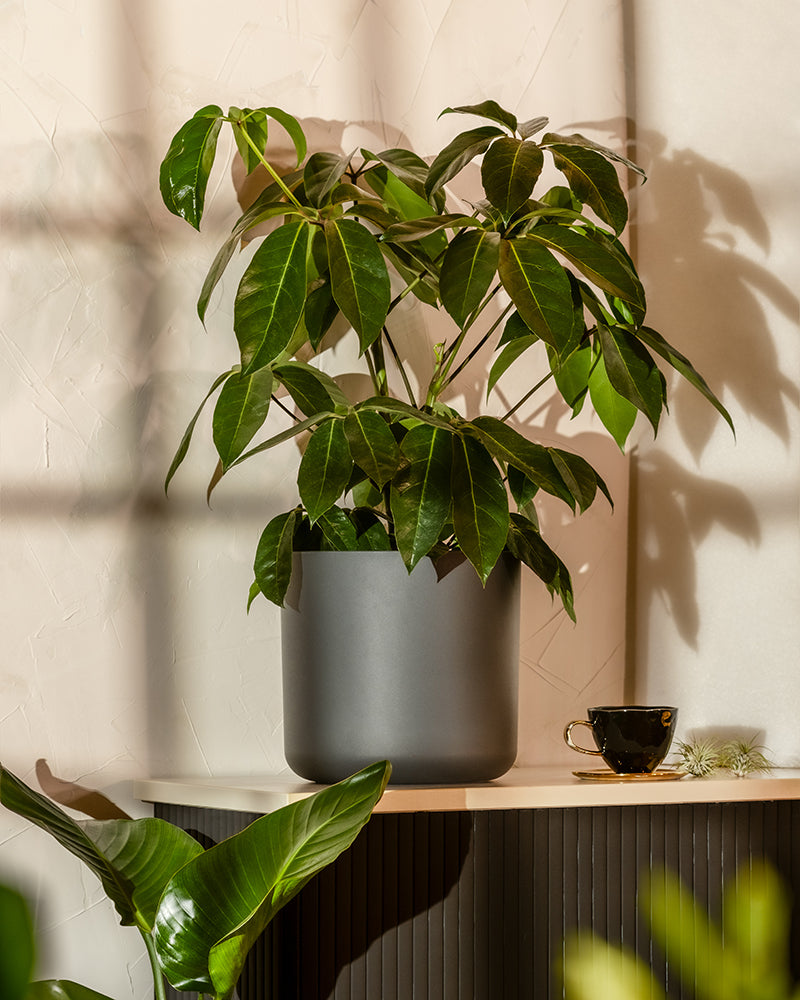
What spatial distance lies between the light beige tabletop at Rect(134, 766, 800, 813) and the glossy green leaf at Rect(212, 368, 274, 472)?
0.36 meters

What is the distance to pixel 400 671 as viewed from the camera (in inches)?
46.2

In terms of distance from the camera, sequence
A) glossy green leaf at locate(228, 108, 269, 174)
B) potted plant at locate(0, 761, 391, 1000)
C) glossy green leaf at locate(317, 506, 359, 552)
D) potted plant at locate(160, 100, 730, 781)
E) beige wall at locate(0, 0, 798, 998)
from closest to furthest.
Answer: potted plant at locate(0, 761, 391, 1000)
potted plant at locate(160, 100, 730, 781)
glossy green leaf at locate(317, 506, 359, 552)
glossy green leaf at locate(228, 108, 269, 174)
beige wall at locate(0, 0, 798, 998)

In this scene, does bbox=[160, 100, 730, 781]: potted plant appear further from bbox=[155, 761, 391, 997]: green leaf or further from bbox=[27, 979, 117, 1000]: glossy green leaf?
bbox=[27, 979, 117, 1000]: glossy green leaf

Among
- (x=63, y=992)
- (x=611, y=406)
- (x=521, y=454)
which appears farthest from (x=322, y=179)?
(x=63, y=992)

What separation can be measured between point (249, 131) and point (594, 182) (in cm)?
46

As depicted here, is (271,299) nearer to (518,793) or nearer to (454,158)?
(454,158)

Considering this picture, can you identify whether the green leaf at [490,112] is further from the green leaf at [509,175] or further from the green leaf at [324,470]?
the green leaf at [324,470]

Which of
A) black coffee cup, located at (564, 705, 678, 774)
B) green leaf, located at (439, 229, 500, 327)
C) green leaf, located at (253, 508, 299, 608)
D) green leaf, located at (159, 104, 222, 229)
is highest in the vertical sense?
green leaf, located at (159, 104, 222, 229)

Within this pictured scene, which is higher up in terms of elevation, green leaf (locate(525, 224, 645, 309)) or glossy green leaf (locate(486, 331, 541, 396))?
green leaf (locate(525, 224, 645, 309))

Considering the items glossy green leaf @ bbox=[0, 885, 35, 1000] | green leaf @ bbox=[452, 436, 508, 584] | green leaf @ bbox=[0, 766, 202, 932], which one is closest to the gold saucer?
green leaf @ bbox=[452, 436, 508, 584]

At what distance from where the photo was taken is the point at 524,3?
5.58 ft

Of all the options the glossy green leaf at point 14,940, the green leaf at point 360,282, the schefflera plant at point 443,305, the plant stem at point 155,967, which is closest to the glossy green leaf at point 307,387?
the schefflera plant at point 443,305

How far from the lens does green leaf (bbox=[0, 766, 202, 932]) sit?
113 cm

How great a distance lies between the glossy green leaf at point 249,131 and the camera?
132cm
